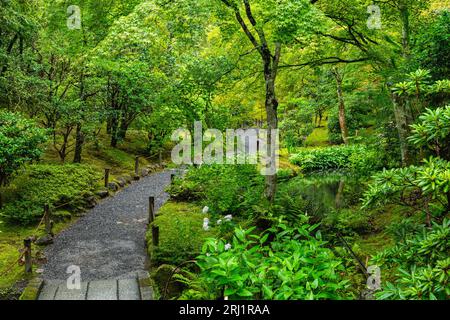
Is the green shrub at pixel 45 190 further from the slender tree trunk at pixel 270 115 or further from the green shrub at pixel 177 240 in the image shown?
the slender tree trunk at pixel 270 115

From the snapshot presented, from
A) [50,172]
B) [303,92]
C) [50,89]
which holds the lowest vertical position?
[50,172]

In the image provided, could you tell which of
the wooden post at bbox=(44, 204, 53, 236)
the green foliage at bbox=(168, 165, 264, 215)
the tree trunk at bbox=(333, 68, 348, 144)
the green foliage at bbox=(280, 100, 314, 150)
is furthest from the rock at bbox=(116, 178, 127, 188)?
the tree trunk at bbox=(333, 68, 348, 144)

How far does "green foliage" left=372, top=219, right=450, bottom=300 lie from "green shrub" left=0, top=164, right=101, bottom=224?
11.7 meters

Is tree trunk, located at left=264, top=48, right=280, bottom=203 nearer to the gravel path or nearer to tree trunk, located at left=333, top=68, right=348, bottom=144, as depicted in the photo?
the gravel path

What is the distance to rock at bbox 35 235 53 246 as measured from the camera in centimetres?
1165

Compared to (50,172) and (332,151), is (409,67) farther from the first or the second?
(332,151)

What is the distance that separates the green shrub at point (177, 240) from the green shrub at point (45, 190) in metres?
3.50

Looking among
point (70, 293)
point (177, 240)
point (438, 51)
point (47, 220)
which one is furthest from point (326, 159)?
point (70, 293)

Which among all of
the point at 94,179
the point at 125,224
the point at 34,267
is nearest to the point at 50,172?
the point at 94,179

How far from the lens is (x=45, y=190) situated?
13953 millimetres

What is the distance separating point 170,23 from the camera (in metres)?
11.8

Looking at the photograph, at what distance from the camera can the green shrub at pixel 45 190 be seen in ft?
41.7

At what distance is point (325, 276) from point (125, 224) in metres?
10.8

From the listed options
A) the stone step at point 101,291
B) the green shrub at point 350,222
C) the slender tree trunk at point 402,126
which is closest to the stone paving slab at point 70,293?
the stone step at point 101,291
